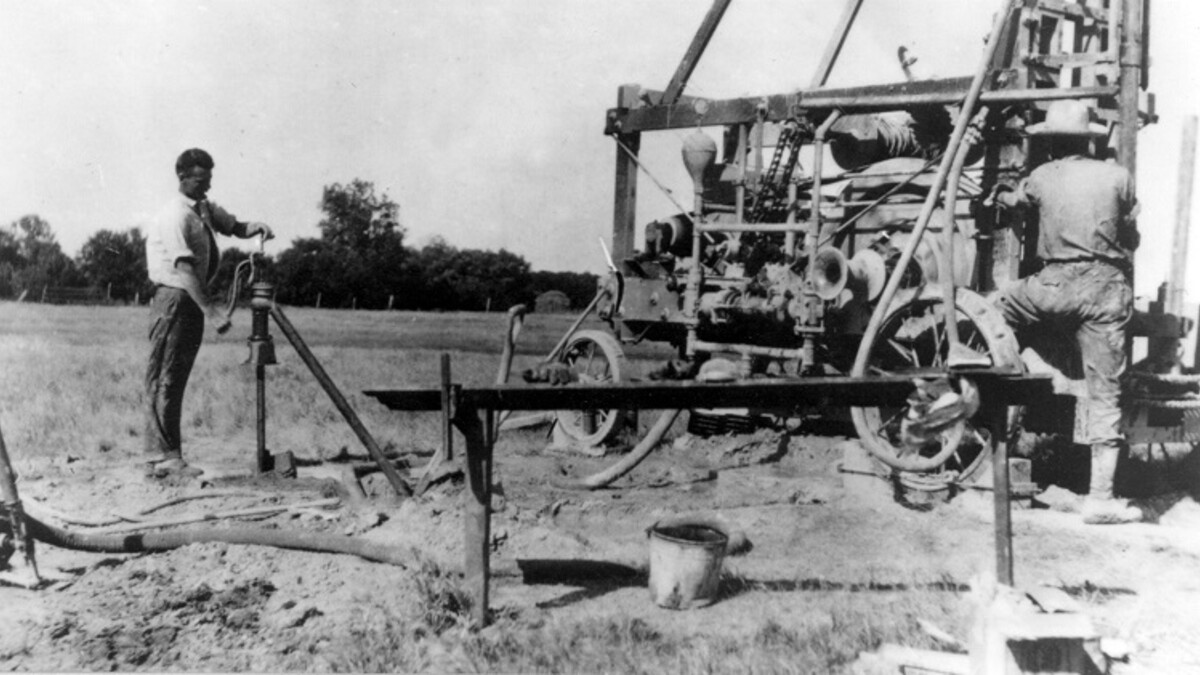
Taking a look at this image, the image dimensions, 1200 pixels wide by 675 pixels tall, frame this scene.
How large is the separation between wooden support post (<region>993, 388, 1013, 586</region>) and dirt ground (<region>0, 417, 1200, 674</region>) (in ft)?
1.19

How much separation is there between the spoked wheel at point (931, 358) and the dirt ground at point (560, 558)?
30 cm

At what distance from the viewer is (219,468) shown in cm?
786

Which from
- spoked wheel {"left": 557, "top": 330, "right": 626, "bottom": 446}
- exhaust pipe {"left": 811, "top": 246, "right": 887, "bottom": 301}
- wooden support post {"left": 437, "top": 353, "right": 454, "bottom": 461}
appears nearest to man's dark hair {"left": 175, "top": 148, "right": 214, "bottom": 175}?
wooden support post {"left": 437, "top": 353, "right": 454, "bottom": 461}

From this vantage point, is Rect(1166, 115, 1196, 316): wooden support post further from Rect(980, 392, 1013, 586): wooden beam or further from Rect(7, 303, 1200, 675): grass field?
Rect(980, 392, 1013, 586): wooden beam

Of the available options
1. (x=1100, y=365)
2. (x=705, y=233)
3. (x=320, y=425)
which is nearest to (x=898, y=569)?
(x=1100, y=365)

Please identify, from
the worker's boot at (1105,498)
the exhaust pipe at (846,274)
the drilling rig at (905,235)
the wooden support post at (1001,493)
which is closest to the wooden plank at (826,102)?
the drilling rig at (905,235)

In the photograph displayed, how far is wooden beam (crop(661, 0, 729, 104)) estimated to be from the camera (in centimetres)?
882

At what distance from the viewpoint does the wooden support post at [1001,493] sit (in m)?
4.25

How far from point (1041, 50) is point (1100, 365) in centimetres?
251

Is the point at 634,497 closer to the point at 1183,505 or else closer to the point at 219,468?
the point at 219,468

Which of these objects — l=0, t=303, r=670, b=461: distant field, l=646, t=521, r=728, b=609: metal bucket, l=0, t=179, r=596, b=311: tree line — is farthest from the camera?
l=0, t=179, r=596, b=311: tree line

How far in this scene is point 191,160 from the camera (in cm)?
750

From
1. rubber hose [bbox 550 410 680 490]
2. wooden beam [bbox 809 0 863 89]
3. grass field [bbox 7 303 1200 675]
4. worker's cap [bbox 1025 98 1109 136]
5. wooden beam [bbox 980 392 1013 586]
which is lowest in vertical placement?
grass field [bbox 7 303 1200 675]

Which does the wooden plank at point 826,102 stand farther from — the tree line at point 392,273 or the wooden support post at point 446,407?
the tree line at point 392,273
